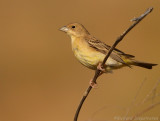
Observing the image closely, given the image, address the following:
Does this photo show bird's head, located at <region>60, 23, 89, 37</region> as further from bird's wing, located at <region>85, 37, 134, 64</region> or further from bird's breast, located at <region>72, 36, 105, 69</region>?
bird's breast, located at <region>72, 36, 105, 69</region>

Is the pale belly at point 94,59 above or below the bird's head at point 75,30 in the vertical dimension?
below

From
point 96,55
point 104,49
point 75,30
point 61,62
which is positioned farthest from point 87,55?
point 61,62

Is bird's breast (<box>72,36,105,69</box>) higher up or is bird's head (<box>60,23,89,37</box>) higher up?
bird's head (<box>60,23,89,37</box>)

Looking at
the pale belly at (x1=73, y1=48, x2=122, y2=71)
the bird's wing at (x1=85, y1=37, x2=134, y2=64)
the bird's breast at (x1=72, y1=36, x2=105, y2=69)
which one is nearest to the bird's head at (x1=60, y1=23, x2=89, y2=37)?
the bird's wing at (x1=85, y1=37, x2=134, y2=64)

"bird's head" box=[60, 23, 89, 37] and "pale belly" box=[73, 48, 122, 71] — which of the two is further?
"bird's head" box=[60, 23, 89, 37]

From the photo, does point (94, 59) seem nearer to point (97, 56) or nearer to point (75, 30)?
point (97, 56)

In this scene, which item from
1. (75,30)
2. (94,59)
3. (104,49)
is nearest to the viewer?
(94,59)

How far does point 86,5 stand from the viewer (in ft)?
44.9

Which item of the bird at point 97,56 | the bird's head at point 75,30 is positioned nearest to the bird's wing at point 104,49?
the bird at point 97,56

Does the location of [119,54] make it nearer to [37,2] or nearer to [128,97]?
[128,97]

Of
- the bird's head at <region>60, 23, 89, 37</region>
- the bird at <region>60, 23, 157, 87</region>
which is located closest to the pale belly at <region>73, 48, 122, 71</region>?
the bird at <region>60, 23, 157, 87</region>

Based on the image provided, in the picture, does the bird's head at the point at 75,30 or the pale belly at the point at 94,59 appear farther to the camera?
the bird's head at the point at 75,30

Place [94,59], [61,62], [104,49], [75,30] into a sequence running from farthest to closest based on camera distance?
1. [61,62]
2. [75,30]
3. [104,49]
4. [94,59]

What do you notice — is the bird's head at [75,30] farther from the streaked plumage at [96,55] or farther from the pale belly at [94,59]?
the pale belly at [94,59]
